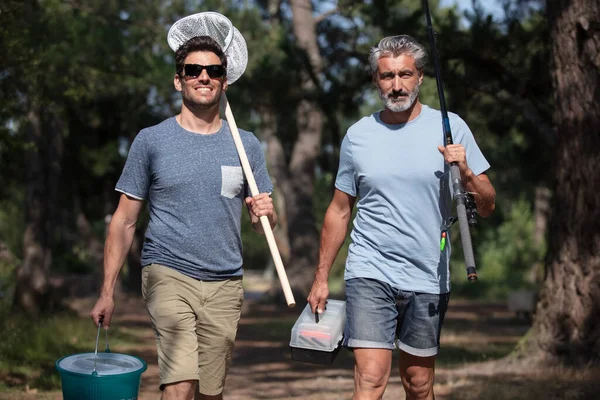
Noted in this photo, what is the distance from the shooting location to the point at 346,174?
4.87 m

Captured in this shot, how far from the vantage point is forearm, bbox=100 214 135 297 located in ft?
15.2

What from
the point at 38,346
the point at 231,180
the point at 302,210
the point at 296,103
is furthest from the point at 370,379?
the point at 302,210

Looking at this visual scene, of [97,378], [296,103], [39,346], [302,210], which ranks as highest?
[296,103]

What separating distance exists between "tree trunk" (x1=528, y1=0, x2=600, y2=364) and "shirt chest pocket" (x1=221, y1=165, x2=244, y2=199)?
464 cm

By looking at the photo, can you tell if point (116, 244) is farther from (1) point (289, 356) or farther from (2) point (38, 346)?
(1) point (289, 356)

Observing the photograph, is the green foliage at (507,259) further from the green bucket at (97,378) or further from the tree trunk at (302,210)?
Result: the green bucket at (97,378)

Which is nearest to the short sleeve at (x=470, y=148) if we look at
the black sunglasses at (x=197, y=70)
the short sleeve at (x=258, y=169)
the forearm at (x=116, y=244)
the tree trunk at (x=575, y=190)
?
the short sleeve at (x=258, y=169)

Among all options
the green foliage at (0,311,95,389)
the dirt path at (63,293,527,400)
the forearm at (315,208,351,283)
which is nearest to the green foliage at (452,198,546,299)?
the dirt path at (63,293,527,400)

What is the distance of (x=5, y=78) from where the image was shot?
33.3 ft

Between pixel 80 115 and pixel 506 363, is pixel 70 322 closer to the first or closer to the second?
pixel 506 363

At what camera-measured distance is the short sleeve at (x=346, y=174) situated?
Answer: 190 inches

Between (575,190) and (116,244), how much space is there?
5035 mm

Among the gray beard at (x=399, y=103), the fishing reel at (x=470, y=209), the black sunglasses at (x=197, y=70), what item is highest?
the black sunglasses at (x=197, y=70)

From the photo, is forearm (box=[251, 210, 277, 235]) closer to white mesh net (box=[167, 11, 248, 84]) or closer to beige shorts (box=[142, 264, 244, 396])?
beige shorts (box=[142, 264, 244, 396])
